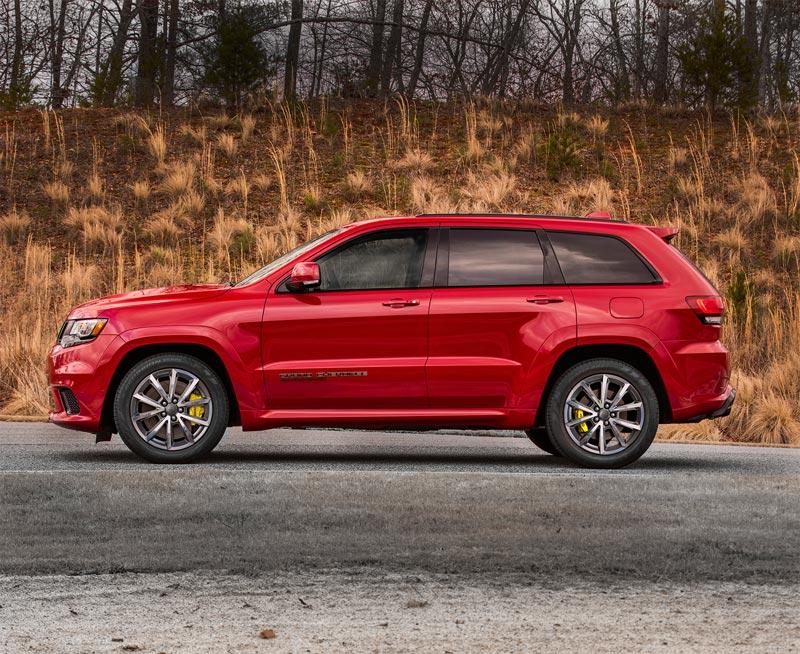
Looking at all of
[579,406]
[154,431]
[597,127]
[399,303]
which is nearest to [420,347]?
[399,303]

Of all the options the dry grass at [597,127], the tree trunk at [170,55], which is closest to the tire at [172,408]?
the dry grass at [597,127]

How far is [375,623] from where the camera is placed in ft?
18.9

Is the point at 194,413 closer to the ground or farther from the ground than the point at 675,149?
closer to the ground

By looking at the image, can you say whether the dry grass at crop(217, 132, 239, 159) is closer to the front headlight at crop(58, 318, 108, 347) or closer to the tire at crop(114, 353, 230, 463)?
the front headlight at crop(58, 318, 108, 347)

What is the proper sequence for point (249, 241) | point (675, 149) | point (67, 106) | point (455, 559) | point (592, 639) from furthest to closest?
point (67, 106), point (675, 149), point (249, 241), point (455, 559), point (592, 639)

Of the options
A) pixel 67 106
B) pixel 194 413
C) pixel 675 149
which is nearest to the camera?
pixel 194 413

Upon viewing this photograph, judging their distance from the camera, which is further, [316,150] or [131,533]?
[316,150]

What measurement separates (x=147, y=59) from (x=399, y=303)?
65.2ft

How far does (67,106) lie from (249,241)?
9.78 meters

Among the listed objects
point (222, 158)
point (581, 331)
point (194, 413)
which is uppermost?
point (222, 158)

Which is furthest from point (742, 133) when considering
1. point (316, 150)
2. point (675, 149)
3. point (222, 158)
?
point (222, 158)

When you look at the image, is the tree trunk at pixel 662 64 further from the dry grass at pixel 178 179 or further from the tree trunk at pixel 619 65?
the dry grass at pixel 178 179

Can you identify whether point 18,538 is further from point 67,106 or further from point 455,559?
point 67,106

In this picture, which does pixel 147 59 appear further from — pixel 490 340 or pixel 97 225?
pixel 490 340
